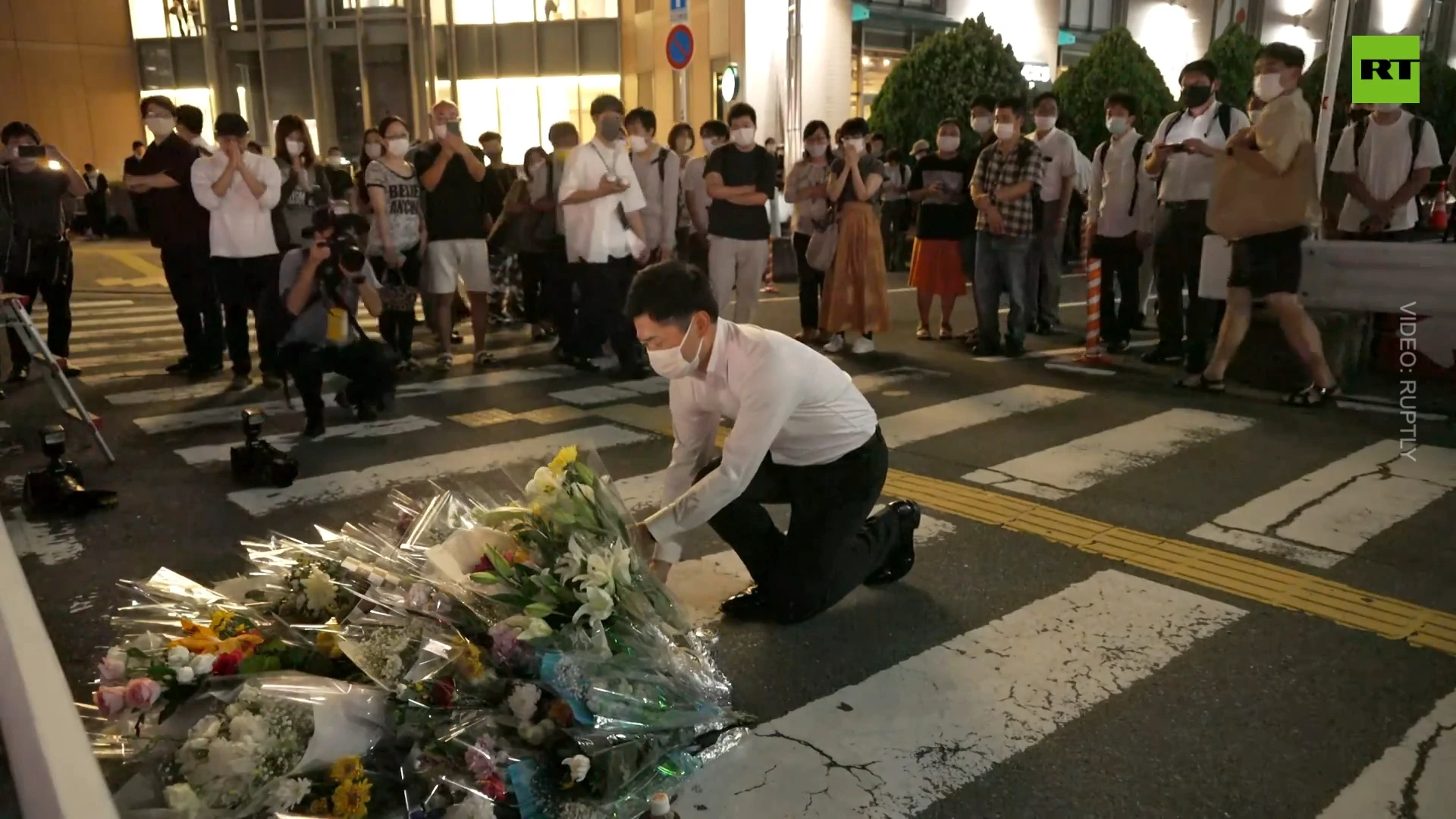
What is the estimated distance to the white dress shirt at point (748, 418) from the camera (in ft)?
11.4

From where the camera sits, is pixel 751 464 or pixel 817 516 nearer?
pixel 751 464

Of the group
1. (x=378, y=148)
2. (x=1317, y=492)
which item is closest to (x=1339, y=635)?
(x=1317, y=492)

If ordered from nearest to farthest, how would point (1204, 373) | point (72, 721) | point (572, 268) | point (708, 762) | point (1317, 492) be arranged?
point (72, 721), point (708, 762), point (1317, 492), point (1204, 373), point (572, 268)

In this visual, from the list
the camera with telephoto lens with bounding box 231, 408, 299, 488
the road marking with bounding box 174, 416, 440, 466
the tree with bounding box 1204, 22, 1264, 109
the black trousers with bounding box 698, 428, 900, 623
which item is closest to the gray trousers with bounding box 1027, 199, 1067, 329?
the road marking with bounding box 174, 416, 440, 466

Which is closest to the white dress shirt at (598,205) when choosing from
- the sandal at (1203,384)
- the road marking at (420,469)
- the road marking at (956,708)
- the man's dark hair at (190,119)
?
the road marking at (420,469)

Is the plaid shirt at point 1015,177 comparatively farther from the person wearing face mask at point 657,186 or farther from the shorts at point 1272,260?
the person wearing face mask at point 657,186

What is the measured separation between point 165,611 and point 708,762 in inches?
62.5

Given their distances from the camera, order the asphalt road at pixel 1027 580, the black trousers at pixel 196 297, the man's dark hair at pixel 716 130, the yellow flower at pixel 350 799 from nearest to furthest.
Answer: the yellow flower at pixel 350 799 → the asphalt road at pixel 1027 580 → the black trousers at pixel 196 297 → the man's dark hair at pixel 716 130

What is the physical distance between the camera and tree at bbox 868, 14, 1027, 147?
1670 cm

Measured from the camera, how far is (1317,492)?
5672 mm

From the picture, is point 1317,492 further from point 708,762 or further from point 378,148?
point 378,148

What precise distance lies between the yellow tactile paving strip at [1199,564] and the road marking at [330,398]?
3.83m

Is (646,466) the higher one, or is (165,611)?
(165,611)

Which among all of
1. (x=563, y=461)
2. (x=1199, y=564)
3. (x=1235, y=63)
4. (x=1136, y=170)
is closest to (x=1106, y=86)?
(x=1235, y=63)
